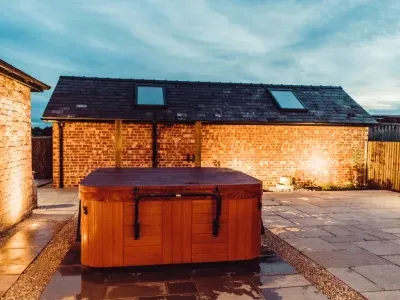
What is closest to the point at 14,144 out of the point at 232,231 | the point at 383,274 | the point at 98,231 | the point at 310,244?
the point at 98,231

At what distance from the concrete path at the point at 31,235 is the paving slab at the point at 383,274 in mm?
4317

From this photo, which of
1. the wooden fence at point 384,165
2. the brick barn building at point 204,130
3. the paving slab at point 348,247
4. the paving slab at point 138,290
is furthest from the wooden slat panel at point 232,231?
the wooden fence at point 384,165

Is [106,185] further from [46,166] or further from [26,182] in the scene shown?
[46,166]

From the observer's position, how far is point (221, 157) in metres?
11.4

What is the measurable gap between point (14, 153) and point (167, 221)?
386 cm

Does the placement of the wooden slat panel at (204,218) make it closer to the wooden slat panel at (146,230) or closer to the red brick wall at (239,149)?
the wooden slat panel at (146,230)

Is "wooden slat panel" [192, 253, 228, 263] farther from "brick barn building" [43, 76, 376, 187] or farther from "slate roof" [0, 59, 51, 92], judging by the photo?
"brick barn building" [43, 76, 376, 187]

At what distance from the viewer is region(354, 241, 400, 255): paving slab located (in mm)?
5258

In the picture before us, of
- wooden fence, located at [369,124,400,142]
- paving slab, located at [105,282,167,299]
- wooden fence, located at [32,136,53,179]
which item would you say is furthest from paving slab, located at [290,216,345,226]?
wooden fence, located at [32,136,53,179]

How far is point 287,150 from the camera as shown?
11.8 meters

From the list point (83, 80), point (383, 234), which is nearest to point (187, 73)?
point (83, 80)

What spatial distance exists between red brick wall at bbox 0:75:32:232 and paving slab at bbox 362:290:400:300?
18.7ft

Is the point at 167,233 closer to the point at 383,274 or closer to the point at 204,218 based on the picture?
the point at 204,218

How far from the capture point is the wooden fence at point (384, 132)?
13.4 meters
